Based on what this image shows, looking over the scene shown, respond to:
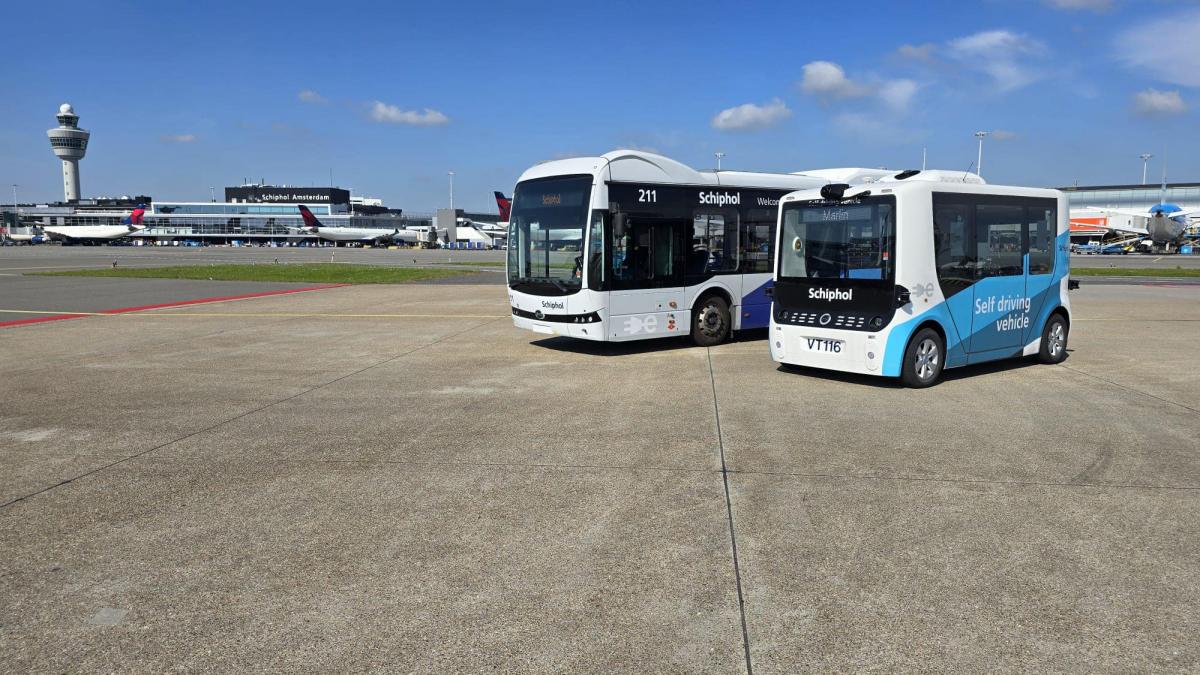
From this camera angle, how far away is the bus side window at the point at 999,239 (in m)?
10.5

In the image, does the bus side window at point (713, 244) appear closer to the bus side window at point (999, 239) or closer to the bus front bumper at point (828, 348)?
the bus front bumper at point (828, 348)

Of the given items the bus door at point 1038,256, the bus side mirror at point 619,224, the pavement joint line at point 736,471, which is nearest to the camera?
the pavement joint line at point 736,471

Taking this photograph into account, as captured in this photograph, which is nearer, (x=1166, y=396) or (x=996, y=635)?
(x=996, y=635)

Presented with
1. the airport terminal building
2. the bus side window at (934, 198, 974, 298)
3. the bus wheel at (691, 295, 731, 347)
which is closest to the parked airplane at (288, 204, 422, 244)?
the airport terminal building

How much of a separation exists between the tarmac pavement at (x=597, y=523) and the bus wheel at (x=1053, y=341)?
56.2 inches

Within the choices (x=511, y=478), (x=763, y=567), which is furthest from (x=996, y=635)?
(x=511, y=478)

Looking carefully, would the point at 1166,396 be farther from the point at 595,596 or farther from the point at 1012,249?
the point at 595,596

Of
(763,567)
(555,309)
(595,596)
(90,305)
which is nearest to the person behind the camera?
(595,596)

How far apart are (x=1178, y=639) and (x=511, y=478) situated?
418 centimetres

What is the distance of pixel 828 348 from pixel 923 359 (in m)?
1.16

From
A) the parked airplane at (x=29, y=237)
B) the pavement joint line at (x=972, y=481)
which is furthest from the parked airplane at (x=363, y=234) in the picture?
the pavement joint line at (x=972, y=481)

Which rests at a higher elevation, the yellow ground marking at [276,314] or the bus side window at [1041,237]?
the bus side window at [1041,237]

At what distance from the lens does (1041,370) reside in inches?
447

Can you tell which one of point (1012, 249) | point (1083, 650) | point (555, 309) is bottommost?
point (1083, 650)
